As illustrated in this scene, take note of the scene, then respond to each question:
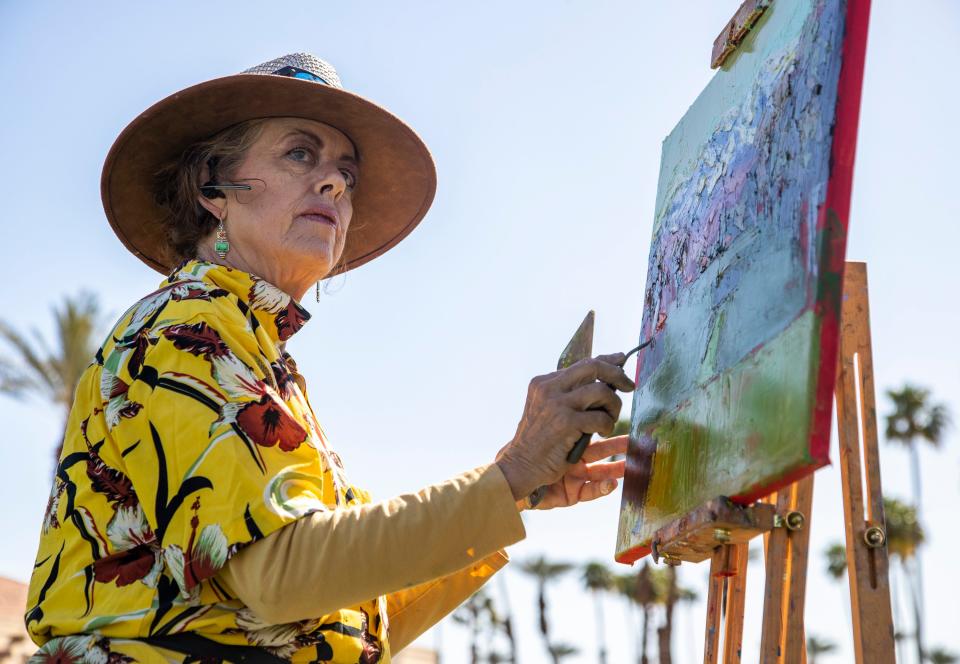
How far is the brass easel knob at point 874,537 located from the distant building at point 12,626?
9768 mm

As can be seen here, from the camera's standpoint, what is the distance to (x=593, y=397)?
7.28ft

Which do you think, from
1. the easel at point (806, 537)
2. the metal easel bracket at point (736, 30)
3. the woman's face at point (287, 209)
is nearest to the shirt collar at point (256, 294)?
the woman's face at point (287, 209)

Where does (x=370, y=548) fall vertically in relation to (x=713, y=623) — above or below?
below

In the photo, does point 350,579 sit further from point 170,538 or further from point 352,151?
point 352,151

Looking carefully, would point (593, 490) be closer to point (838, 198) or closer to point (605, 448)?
point (605, 448)

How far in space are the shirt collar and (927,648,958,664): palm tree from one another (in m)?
45.8

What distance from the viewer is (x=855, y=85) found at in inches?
75.6

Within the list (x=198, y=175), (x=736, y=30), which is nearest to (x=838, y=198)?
(x=736, y=30)

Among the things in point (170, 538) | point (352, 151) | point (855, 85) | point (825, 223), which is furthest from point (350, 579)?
point (352, 151)

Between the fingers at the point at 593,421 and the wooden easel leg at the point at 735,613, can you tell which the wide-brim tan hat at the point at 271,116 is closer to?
the fingers at the point at 593,421

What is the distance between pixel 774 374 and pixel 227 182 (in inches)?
60.9

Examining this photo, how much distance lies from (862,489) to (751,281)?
61 centimetres

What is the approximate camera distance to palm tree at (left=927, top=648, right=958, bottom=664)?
42.3m

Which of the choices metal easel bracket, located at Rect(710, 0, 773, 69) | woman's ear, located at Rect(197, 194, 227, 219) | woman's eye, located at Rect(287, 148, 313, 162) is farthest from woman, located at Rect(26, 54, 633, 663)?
metal easel bracket, located at Rect(710, 0, 773, 69)
